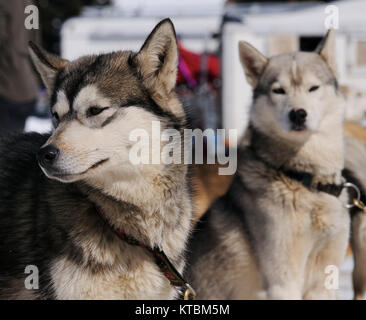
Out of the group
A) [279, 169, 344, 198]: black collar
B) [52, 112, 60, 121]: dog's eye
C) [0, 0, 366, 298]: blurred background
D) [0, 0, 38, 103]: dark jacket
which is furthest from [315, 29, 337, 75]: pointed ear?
[0, 0, 366, 298]: blurred background

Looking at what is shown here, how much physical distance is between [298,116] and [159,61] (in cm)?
84

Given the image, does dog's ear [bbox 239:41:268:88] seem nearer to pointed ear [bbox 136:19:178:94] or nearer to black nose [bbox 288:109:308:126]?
black nose [bbox 288:109:308:126]

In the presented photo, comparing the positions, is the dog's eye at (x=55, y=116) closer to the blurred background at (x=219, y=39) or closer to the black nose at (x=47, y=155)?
the black nose at (x=47, y=155)

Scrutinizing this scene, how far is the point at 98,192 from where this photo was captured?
6.13 ft

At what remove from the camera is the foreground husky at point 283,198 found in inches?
96.6

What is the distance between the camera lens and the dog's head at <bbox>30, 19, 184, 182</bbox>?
168 centimetres

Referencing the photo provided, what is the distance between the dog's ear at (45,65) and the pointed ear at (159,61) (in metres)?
0.35

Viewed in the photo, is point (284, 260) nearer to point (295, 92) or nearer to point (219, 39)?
point (295, 92)

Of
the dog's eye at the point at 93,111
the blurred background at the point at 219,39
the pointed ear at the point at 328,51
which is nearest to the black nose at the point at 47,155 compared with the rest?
the dog's eye at the point at 93,111

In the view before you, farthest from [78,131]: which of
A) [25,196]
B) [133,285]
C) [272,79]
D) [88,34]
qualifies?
[88,34]

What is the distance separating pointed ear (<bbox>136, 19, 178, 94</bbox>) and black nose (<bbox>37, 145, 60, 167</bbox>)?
0.48 metres

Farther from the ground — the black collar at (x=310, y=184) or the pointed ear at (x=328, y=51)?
the pointed ear at (x=328, y=51)

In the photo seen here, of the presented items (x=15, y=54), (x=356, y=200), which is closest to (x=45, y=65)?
(x=15, y=54)

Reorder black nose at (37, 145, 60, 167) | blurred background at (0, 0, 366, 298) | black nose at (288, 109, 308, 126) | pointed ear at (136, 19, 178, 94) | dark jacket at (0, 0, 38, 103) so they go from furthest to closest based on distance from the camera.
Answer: blurred background at (0, 0, 366, 298) → dark jacket at (0, 0, 38, 103) → black nose at (288, 109, 308, 126) → pointed ear at (136, 19, 178, 94) → black nose at (37, 145, 60, 167)
